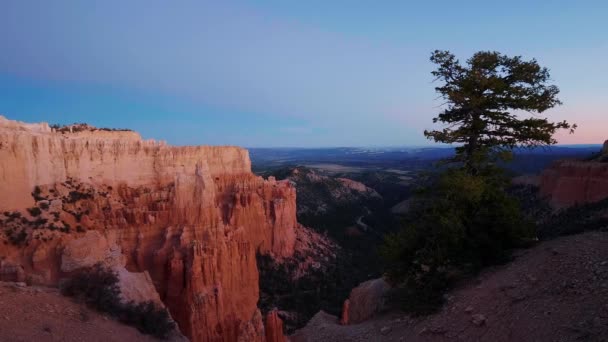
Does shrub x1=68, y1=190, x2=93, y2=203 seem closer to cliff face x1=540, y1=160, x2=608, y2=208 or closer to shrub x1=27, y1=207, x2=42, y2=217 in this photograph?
shrub x1=27, y1=207, x2=42, y2=217

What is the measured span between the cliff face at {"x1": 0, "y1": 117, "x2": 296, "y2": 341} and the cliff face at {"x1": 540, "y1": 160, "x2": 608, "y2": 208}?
30990mm

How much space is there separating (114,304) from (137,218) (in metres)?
14.9

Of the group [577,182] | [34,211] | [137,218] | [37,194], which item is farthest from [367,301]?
[577,182]

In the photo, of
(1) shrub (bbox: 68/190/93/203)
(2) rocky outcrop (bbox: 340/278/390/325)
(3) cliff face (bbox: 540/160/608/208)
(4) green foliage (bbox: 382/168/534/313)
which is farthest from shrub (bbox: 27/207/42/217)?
(3) cliff face (bbox: 540/160/608/208)

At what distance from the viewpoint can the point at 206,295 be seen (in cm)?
2280

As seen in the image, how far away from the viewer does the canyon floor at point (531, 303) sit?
7.04 metres

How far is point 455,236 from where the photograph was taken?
33.9ft

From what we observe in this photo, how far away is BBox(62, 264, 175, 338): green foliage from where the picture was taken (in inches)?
422

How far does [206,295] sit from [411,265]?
1489 centimetres

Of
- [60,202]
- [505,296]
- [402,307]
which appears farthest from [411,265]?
[60,202]

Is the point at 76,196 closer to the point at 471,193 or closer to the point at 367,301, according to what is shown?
the point at 367,301

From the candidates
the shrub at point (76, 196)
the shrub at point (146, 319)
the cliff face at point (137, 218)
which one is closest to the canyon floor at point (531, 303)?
the shrub at point (146, 319)

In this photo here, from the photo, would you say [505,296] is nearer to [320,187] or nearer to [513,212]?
[513,212]

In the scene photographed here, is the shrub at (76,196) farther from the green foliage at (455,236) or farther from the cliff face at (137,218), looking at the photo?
the green foliage at (455,236)
